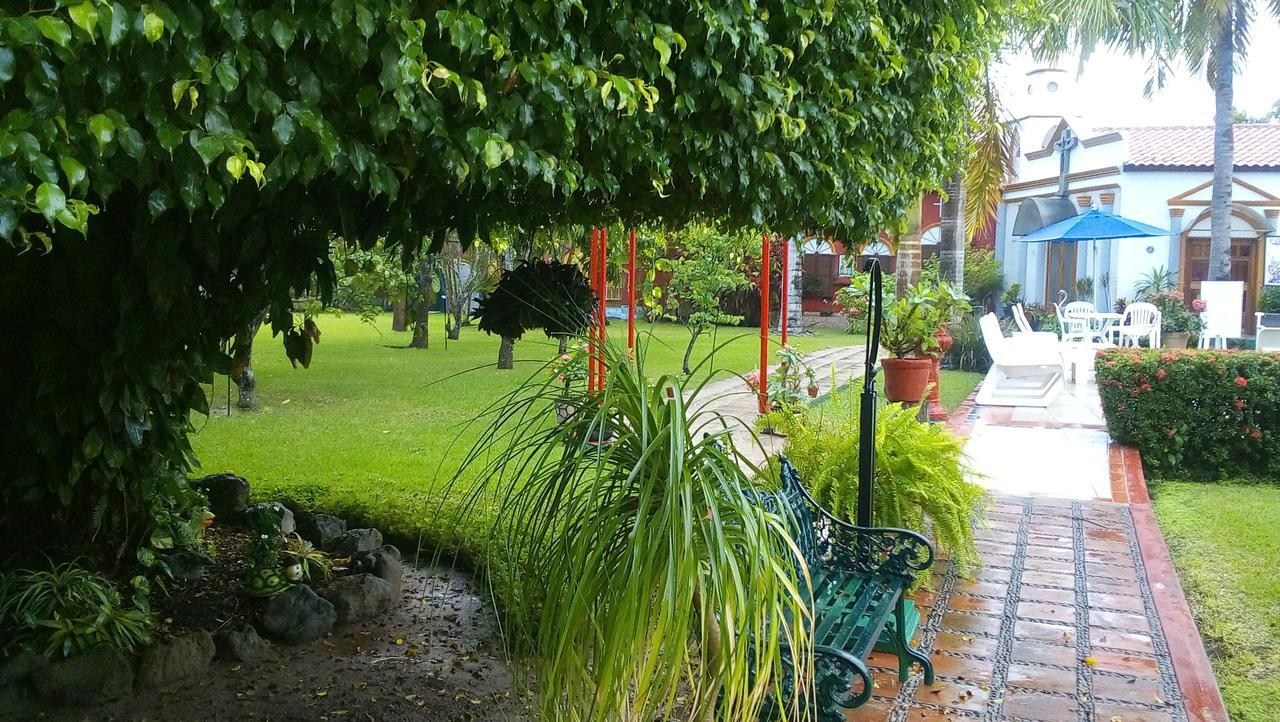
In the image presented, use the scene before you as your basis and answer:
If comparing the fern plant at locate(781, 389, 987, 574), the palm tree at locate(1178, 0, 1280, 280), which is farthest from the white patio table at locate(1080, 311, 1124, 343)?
the fern plant at locate(781, 389, 987, 574)

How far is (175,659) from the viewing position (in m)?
3.82

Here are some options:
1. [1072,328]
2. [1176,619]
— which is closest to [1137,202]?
[1072,328]

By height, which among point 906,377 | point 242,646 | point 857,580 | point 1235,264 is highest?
point 1235,264

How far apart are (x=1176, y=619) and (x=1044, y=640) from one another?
721 mm

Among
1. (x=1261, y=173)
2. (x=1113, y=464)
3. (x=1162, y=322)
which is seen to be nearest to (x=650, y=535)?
(x=1113, y=464)

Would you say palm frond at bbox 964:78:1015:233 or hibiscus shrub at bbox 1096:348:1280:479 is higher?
palm frond at bbox 964:78:1015:233

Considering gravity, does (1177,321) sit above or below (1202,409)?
above

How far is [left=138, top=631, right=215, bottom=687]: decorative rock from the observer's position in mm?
3764

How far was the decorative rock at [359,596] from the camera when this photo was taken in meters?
4.44

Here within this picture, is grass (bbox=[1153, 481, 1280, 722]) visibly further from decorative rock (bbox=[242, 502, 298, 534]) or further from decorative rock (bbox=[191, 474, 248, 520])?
decorative rock (bbox=[191, 474, 248, 520])

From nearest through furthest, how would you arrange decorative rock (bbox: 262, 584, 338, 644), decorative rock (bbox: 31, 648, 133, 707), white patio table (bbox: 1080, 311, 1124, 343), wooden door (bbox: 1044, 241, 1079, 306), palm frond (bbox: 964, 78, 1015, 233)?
decorative rock (bbox: 31, 648, 133, 707)
decorative rock (bbox: 262, 584, 338, 644)
palm frond (bbox: 964, 78, 1015, 233)
white patio table (bbox: 1080, 311, 1124, 343)
wooden door (bbox: 1044, 241, 1079, 306)

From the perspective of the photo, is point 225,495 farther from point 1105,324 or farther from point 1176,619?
point 1105,324

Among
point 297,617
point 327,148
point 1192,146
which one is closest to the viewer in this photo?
point 327,148

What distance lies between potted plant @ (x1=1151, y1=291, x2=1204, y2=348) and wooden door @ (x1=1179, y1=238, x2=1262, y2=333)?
3.56m
